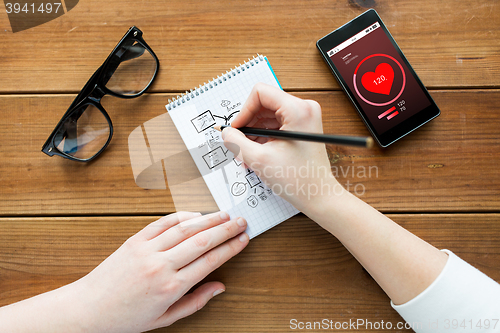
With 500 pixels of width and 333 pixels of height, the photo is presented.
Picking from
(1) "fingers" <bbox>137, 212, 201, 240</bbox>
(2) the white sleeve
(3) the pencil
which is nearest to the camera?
(3) the pencil

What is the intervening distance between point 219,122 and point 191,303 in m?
0.36

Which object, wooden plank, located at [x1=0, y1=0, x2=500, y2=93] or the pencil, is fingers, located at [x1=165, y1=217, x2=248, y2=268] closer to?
the pencil

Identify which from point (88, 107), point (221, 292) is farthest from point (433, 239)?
point (88, 107)

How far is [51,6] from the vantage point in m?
0.67

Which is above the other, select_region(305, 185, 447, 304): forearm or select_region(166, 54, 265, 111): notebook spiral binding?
select_region(166, 54, 265, 111): notebook spiral binding

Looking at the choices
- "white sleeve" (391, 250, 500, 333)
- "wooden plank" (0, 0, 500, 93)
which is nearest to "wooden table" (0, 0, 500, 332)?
"wooden plank" (0, 0, 500, 93)

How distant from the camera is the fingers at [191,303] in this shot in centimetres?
59

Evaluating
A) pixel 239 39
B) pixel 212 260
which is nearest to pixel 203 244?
pixel 212 260

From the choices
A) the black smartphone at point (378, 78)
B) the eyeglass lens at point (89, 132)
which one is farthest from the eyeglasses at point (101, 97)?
the black smartphone at point (378, 78)

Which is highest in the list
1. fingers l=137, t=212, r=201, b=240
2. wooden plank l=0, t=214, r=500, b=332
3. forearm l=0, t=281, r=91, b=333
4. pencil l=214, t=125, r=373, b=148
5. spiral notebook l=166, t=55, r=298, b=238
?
pencil l=214, t=125, r=373, b=148

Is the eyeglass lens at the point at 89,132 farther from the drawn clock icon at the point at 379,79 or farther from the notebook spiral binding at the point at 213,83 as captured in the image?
the drawn clock icon at the point at 379,79

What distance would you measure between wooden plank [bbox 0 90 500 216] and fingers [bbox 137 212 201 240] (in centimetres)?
2

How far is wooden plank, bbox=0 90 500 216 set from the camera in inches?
24.8

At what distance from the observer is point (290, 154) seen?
0.52 m
